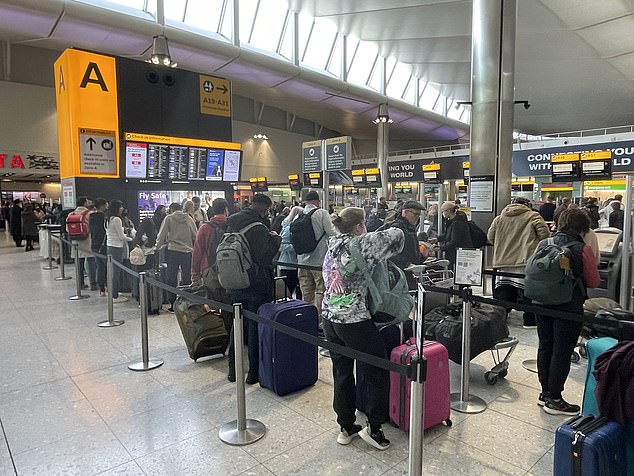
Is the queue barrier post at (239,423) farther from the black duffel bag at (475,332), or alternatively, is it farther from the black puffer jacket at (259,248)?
the black duffel bag at (475,332)

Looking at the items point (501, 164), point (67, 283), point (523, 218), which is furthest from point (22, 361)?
point (501, 164)

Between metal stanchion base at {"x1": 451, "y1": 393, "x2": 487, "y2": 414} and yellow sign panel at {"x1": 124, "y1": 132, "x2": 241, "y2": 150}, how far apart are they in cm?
706

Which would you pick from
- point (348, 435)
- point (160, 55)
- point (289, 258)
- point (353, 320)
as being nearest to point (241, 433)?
point (348, 435)

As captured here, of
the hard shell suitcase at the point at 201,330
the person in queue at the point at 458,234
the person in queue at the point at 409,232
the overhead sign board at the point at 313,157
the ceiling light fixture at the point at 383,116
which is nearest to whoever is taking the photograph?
the hard shell suitcase at the point at 201,330

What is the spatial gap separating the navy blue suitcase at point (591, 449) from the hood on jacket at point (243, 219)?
271 cm

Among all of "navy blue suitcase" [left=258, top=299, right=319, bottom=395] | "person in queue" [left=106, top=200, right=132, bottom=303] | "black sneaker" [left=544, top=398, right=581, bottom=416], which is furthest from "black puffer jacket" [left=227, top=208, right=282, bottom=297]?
"person in queue" [left=106, top=200, right=132, bottom=303]

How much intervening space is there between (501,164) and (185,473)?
6.05 meters

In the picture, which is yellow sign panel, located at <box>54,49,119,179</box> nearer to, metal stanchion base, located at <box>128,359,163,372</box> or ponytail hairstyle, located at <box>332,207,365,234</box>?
metal stanchion base, located at <box>128,359,163,372</box>

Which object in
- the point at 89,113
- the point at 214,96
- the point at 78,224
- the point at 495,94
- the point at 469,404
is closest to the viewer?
the point at 469,404

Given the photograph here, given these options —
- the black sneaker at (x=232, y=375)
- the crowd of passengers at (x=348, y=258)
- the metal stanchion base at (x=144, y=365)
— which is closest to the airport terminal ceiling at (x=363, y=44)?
the crowd of passengers at (x=348, y=258)

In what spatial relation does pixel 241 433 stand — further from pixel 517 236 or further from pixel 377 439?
pixel 517 236

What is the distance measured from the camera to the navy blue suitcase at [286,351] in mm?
3535

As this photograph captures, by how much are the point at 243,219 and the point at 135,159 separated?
5.20 meters

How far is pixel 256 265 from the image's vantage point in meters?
3.78
